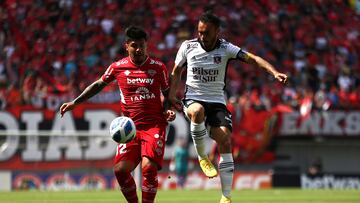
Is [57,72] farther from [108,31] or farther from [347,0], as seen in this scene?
[347,0]

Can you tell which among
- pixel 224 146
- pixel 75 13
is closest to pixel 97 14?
pixel 75 13

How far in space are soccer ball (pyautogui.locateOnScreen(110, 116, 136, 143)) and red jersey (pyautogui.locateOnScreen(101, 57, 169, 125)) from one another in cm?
42

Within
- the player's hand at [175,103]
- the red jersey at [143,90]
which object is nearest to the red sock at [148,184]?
the red jersey at [143,90]

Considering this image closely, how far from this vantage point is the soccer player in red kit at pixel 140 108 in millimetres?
11484

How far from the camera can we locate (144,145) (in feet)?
37.9

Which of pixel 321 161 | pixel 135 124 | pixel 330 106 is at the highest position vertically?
pixel 135 124

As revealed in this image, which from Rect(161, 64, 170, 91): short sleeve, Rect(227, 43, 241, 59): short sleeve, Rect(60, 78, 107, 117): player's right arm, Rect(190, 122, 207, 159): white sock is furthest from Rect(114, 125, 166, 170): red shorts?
Rect(227, 43, 241, 59): short sleeve

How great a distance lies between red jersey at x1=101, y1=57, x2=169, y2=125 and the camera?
38.5 ft

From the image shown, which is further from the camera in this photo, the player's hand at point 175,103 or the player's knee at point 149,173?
the player's hand at point 175,103

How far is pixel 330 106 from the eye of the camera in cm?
2900

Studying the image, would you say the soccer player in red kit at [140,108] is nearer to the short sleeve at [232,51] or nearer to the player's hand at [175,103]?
the player's hand at [175,103]

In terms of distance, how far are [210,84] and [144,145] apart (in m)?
1.63

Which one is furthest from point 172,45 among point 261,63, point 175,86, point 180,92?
point 261,63

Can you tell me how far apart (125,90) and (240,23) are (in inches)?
764
